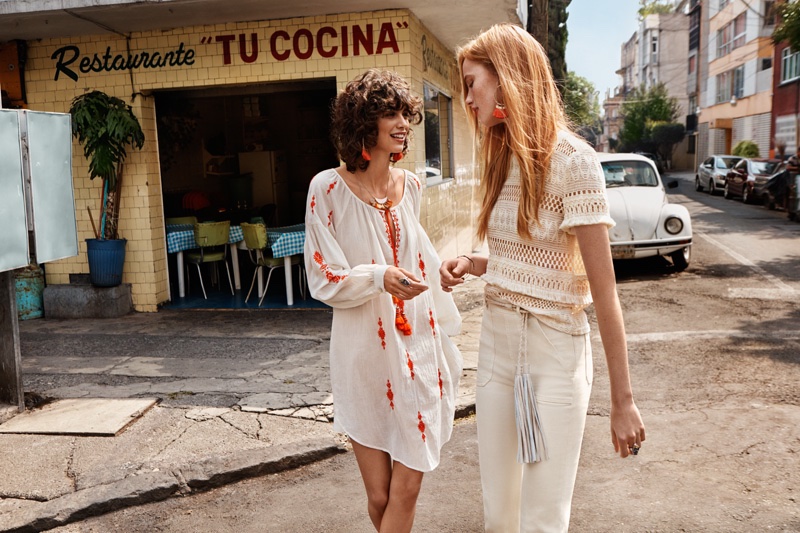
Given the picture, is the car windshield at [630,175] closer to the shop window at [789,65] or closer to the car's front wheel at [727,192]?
the car's front wheel at [727,192]

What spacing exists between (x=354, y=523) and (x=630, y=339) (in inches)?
171

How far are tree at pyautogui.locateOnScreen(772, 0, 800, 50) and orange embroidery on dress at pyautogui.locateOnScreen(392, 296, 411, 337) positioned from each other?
40.0 ft

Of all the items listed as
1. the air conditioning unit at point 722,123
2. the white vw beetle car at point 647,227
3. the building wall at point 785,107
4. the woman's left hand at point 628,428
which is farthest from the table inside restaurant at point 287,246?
the air conditioning unit at point 722,123

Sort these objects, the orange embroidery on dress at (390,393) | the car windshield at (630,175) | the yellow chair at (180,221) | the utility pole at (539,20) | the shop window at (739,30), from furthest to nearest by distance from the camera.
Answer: the shop window at (739,30), the car windshield at (630,175), the yellow chair at (180,221), the utility pole at (539,20), the orange embroidery on dress at (390,393)

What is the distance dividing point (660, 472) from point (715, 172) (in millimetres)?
25405

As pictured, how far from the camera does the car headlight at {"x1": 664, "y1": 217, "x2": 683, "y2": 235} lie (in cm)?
1058

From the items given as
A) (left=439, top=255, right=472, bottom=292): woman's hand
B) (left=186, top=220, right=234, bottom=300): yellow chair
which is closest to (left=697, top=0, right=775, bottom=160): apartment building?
(left=186, top=220, right=234, bottom=300): yellow chair

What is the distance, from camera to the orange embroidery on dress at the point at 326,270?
266cm

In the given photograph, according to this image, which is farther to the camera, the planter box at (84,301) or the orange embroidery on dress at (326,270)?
the planter box at (84,301)

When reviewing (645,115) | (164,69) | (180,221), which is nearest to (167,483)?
(164,69)

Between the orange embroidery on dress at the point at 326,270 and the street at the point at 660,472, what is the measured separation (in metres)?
1.64

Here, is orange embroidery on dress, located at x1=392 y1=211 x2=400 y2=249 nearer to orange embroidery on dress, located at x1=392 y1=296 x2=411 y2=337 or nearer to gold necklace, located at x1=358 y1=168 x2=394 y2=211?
gold necklace, located at x1=358 y1=168 x2=394 y2=211

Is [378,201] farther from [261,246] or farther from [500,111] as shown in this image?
[261,246]

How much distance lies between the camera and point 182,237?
31.9ft
